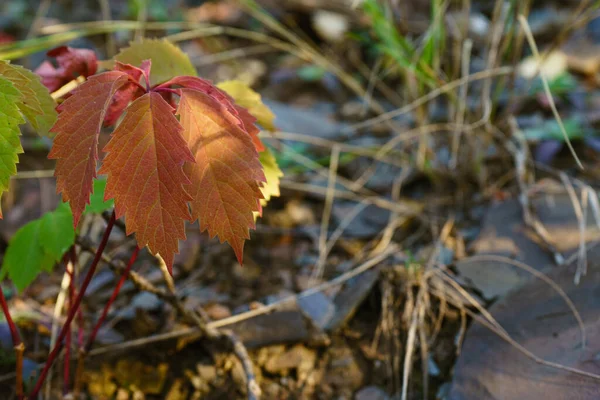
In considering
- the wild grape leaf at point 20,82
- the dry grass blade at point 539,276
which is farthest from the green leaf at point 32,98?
the dry grass blade at point 539,276

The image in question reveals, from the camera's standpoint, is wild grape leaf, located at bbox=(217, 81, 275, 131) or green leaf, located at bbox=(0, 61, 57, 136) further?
wild grape leaf, located at bbox=(217, 81, 275, 131)

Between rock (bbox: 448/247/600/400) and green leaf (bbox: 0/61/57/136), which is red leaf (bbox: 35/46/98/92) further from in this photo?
rock (bbox: 448/247/600/400)

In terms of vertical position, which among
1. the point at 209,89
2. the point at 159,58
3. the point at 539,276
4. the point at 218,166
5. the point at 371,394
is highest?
the point at 159,58

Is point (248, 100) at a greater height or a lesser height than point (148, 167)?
greater

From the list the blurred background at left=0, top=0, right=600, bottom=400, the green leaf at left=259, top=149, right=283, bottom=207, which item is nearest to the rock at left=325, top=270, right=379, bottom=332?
the blurred background at left=0, top=0, right=600, bottom=400

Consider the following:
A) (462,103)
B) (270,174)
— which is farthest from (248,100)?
(462,103)

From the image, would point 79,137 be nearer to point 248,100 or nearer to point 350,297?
point 248,100

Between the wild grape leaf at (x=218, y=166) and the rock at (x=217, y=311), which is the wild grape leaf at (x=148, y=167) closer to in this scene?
the wild grape leaf at (x=218, y=166)
